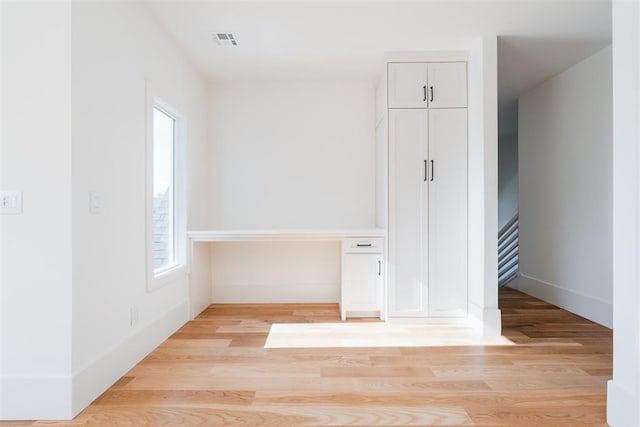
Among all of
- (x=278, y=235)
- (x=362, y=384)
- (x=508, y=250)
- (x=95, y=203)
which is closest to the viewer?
(x=95, y=203)

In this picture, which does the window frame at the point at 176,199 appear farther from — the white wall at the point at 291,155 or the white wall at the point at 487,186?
the white wall at the point at 487,186

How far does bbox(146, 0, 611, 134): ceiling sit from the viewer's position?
2.72 metres

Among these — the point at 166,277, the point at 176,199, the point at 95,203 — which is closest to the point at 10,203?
the point at 95,203

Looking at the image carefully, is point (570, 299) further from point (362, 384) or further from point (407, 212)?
point (362, 384)

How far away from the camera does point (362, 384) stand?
2.25 m

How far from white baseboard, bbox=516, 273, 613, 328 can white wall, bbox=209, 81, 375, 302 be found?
2175 millimetres

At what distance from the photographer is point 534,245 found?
15.3 ft

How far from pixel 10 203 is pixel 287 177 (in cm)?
273

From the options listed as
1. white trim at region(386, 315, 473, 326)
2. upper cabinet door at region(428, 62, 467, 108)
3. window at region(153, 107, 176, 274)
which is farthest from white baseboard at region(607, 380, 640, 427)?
window at region(153, 107, 176, 274)

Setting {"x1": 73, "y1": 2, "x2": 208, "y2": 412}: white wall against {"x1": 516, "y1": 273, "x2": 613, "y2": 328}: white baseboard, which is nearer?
{"x1": 73, "y1": 2, "x2": 208, "y2": 412}: white wall

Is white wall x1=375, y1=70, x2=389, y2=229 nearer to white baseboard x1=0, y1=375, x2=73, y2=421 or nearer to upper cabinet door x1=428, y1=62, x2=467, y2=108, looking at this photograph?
upper cabinet door x1=428, y1=62, x2=467, y2=108

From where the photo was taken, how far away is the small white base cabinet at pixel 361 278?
3629mm

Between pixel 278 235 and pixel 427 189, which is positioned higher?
pixel 427 189

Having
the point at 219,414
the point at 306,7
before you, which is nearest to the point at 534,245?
the point at 306,7
